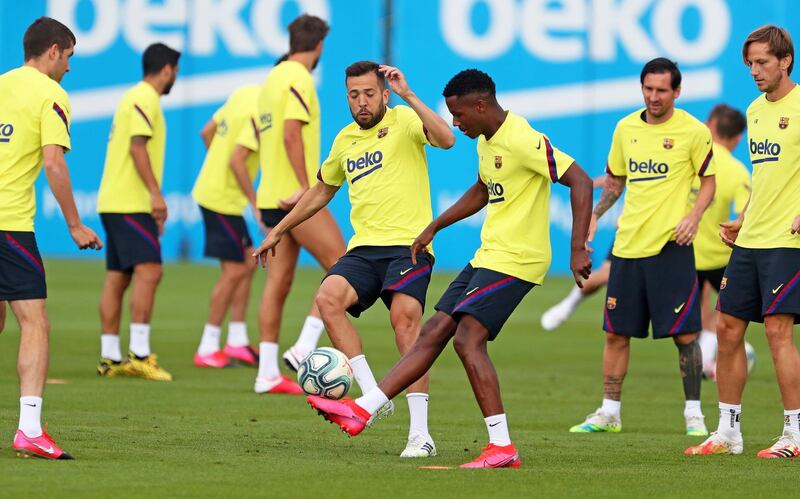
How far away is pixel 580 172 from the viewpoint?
7836mm

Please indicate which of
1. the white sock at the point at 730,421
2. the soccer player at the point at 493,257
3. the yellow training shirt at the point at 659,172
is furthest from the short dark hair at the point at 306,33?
the white sock at the point at 730,421

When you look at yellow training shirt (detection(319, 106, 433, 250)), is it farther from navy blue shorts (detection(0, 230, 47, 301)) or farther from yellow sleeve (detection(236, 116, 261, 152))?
yellow sleeve (detection(236, 116, 261, 152))

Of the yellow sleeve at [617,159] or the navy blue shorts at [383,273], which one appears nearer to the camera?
the navy blue shorts at [383,273]

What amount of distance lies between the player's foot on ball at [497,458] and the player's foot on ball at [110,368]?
17.6 ft

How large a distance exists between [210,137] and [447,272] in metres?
12.7

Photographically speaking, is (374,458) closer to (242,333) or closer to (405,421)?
(405,421)

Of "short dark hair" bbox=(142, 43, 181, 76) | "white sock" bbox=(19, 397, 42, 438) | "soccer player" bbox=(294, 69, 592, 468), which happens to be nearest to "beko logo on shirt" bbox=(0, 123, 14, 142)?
"white sock" bbox=(19, 397, 42, 438)

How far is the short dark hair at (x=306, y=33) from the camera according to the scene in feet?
39.3

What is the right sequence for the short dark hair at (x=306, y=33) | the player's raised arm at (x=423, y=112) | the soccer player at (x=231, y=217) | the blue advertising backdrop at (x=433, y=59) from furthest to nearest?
the blue advertising backdrop at (x=433, y=59), the soccer player at (x=231, y=217), the short dark hair at (x=306, y=33), the player's raised arm at (x=423, y=112)

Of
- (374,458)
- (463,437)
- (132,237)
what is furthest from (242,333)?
(374,458)

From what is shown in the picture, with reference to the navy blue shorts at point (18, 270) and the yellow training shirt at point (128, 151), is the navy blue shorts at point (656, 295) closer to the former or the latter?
the navy blue shorts at point (18, 270)

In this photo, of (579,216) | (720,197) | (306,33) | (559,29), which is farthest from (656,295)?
(559,29)

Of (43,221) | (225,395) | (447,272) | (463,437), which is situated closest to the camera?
(463,437)

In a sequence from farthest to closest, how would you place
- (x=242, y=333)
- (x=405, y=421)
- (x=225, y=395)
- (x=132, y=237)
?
1. (x=242, y=333)
2. (x=132, y=237)
3. (x=225, y=395)
4. (x=405, y=421)
